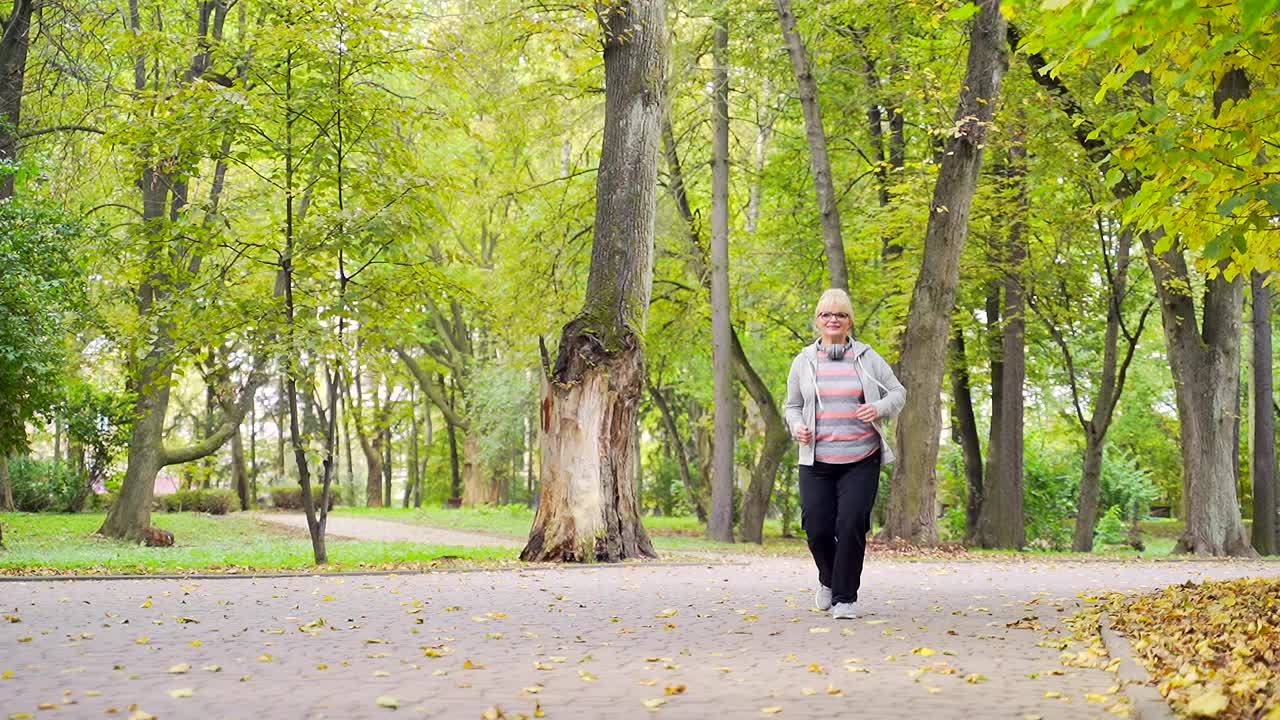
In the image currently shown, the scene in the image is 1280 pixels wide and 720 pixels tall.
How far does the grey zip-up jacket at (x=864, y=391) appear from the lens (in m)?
8.41

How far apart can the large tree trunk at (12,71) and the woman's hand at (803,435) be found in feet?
39.6

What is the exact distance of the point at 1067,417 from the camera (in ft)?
108

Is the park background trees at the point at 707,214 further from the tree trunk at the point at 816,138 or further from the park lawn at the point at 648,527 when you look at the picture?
the park lawn at the point at 648,527

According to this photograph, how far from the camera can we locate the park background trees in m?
13.3

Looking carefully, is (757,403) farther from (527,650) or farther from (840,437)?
(527,650)

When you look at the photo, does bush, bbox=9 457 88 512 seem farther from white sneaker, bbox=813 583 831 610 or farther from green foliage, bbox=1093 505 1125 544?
white sneaker, bbox=813 583 831 610

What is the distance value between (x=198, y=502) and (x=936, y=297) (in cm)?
2857

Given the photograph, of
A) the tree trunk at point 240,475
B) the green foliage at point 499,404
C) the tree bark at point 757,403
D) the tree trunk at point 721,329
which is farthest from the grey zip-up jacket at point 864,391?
the tree trunk at point 240,475

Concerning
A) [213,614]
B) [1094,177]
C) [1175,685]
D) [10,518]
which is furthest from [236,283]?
[10,518]

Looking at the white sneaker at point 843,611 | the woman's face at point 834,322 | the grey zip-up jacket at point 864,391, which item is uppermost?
the woman's face at point 834,322

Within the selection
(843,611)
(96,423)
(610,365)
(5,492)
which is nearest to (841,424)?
(843,611)

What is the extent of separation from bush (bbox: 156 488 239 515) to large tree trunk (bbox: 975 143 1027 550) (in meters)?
24.6

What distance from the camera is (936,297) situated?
18281 millimetres

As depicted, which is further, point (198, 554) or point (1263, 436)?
point (1263, 436)
